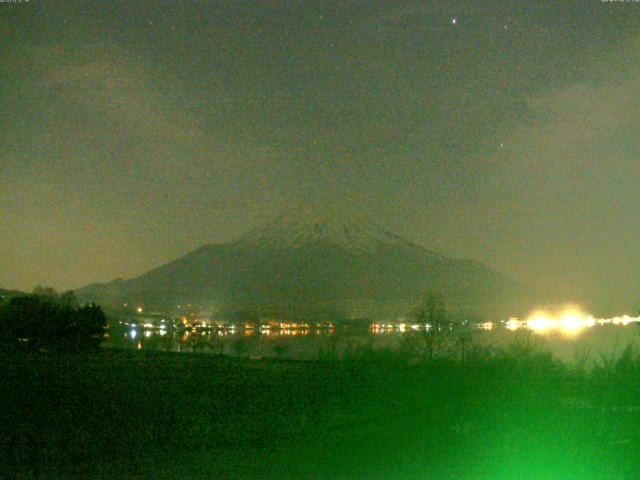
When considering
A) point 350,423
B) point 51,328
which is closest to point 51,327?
point 51,328

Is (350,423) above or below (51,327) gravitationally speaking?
below

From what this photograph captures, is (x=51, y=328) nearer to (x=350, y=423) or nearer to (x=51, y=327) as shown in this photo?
(x=51, y=327)

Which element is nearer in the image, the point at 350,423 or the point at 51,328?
Answer: the point at 350,423

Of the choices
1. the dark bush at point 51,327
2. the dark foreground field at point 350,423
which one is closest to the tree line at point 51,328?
the dark bush at point 51,327

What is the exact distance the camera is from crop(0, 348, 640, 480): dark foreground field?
41.6 feet

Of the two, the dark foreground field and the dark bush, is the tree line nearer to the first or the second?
the dark bush

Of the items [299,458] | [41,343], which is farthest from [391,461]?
[41,343]

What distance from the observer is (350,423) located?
688 inches

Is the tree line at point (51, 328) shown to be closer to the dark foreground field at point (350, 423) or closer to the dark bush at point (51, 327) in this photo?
the dark bush at point (51, 327)

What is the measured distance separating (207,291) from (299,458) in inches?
7049

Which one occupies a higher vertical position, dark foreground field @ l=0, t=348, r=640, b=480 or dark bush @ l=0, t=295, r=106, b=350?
dark bush @ l=0, t=295, r=106, b=350

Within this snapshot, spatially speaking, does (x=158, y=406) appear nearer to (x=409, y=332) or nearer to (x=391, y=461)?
(x=391, y=461)

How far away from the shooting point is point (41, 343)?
5100 centimetres

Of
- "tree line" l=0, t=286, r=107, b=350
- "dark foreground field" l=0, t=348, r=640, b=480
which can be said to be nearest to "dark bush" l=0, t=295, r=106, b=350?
"tree line" l=0, t=286, r=107, b=350
